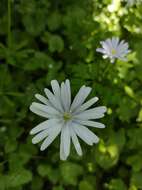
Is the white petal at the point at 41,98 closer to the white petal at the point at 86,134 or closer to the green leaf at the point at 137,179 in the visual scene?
the white petal at the point at 86,134

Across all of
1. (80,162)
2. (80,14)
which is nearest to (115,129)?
(80,162)

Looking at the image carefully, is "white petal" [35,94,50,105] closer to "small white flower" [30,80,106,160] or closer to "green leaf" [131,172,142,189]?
"small white flower" [30,80,106,160]

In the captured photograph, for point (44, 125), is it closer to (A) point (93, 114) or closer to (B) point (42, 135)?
(B) point (42, 135)

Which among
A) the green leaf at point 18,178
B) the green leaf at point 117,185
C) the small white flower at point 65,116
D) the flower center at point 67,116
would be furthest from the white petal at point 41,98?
the green leaf at point 117,185

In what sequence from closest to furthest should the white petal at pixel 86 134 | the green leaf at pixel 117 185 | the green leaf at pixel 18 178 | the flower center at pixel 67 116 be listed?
the white petal at pixel 86 134, the flower center at pixel 67 116, the green leaf at pixel 18 178, the green leaf at pixel 117 185

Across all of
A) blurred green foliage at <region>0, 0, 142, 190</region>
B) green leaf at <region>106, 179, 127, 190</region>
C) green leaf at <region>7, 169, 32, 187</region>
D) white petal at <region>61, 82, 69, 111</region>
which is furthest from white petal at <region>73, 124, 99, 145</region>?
green leaf at <region>106, 179, 127, 190</region>

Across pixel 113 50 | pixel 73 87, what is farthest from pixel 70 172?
pixel 113 50

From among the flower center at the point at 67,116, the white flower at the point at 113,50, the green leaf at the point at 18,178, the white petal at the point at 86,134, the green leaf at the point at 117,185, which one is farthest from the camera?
the green leaf at the point at 117,185

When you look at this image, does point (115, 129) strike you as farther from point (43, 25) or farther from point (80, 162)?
point (43, 25)
